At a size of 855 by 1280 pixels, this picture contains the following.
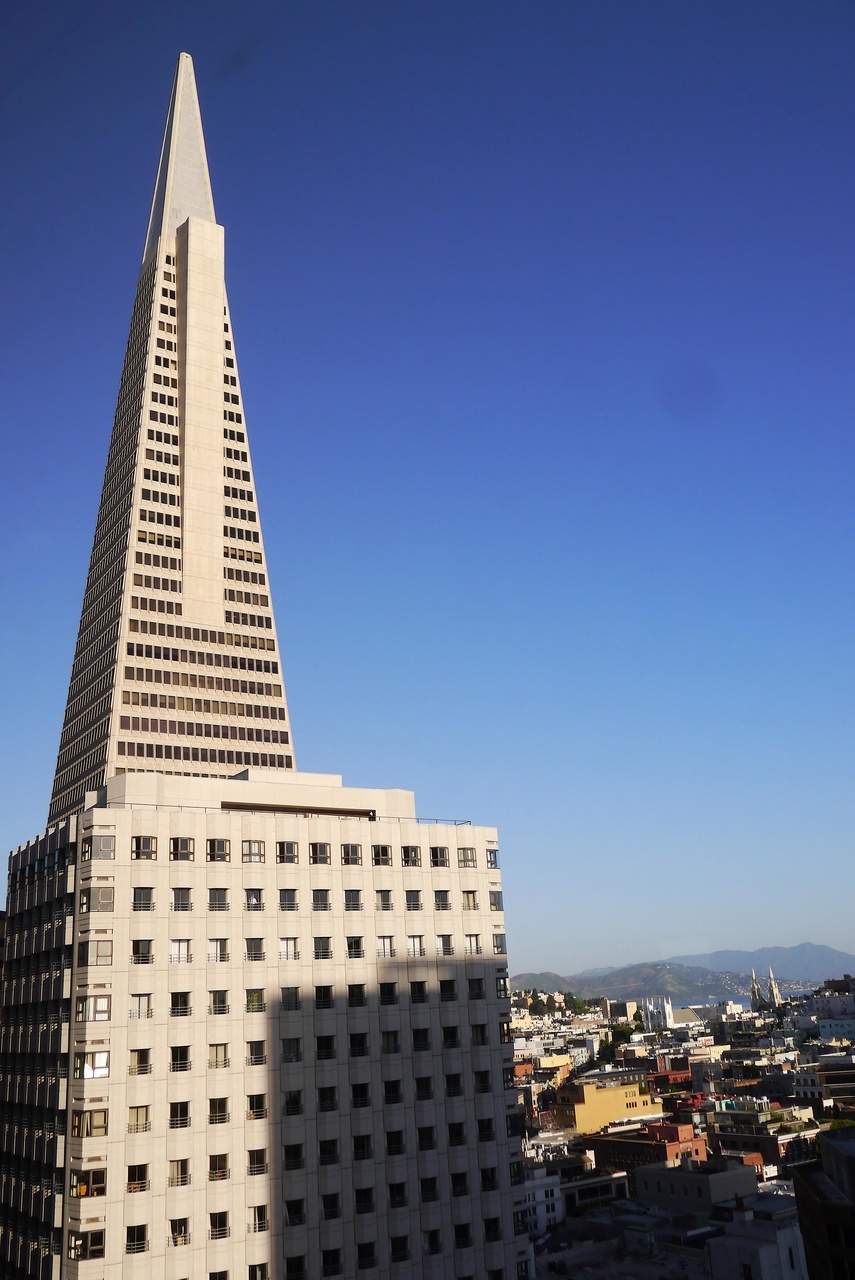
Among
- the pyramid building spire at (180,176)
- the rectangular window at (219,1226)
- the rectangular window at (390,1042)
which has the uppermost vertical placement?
the pyramid building spire at (180,176)

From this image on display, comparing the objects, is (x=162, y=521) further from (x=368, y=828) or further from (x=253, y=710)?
(x=368, y=828)

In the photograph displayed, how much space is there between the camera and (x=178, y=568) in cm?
16812

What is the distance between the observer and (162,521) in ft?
553

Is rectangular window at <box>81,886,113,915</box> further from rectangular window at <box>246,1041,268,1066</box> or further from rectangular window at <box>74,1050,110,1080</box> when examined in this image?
rectangular window at <box>246,1041,268,1066</box>

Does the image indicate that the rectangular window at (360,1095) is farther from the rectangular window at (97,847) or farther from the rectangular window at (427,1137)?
the rectangular window at (97,847)

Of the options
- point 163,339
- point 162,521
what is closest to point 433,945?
point 162,521

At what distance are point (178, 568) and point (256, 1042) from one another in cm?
9805

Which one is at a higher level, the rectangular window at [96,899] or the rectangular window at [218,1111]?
the rectangular window at [96,899]

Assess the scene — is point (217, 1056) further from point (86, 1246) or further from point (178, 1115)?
point (86, 1246)

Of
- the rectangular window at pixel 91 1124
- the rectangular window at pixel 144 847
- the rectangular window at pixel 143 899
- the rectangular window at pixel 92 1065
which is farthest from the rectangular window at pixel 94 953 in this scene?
the rectangular window at pixel 91 1124

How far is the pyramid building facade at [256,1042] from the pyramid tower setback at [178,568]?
178 ft

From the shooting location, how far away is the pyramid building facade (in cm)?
7638

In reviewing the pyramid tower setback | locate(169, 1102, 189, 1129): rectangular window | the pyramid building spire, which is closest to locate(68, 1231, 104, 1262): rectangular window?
locate(169, 1102, 189, 1129): rectangular window

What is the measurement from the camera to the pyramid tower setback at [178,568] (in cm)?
16050
